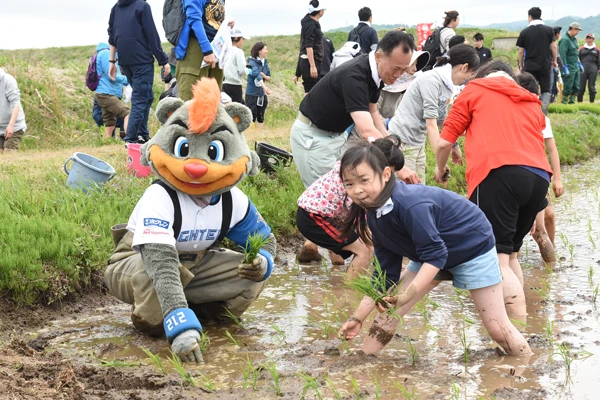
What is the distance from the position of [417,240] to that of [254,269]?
3.85 ft

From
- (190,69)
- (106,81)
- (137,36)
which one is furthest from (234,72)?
(190,69)

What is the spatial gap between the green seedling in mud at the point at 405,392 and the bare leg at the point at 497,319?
0.66 metres

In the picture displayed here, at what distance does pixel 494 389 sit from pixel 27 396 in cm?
215

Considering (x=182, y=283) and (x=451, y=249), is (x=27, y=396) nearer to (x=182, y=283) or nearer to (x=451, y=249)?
(x=182, y=283)

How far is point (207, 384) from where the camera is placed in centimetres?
368

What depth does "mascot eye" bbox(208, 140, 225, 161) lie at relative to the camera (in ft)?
14.6

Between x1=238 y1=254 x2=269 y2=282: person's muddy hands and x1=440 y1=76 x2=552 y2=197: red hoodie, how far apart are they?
1.48 metres

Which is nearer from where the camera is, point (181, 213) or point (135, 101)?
point (181, 213)

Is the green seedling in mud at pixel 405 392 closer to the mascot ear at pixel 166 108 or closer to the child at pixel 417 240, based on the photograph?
the child at pixel 417 240

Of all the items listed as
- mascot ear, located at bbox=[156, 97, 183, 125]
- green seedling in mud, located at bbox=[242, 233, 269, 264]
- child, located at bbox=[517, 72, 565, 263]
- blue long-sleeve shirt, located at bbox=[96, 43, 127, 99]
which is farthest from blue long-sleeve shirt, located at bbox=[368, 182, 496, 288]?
blue long-sleeve shirt, located at bbox=[96, 43, 127, 99]

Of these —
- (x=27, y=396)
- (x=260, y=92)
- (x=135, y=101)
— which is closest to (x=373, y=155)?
(x=27, y=396)

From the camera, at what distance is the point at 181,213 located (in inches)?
175

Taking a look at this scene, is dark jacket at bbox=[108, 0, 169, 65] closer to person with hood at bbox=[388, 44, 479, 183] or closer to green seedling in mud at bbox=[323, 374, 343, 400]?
person with hood at bbox=[388, 44, 479, 183]

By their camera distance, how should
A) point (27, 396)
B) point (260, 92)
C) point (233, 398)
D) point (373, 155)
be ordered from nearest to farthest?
point (27, 396), point (233, 398), point (373, 155), point (260, 92)
